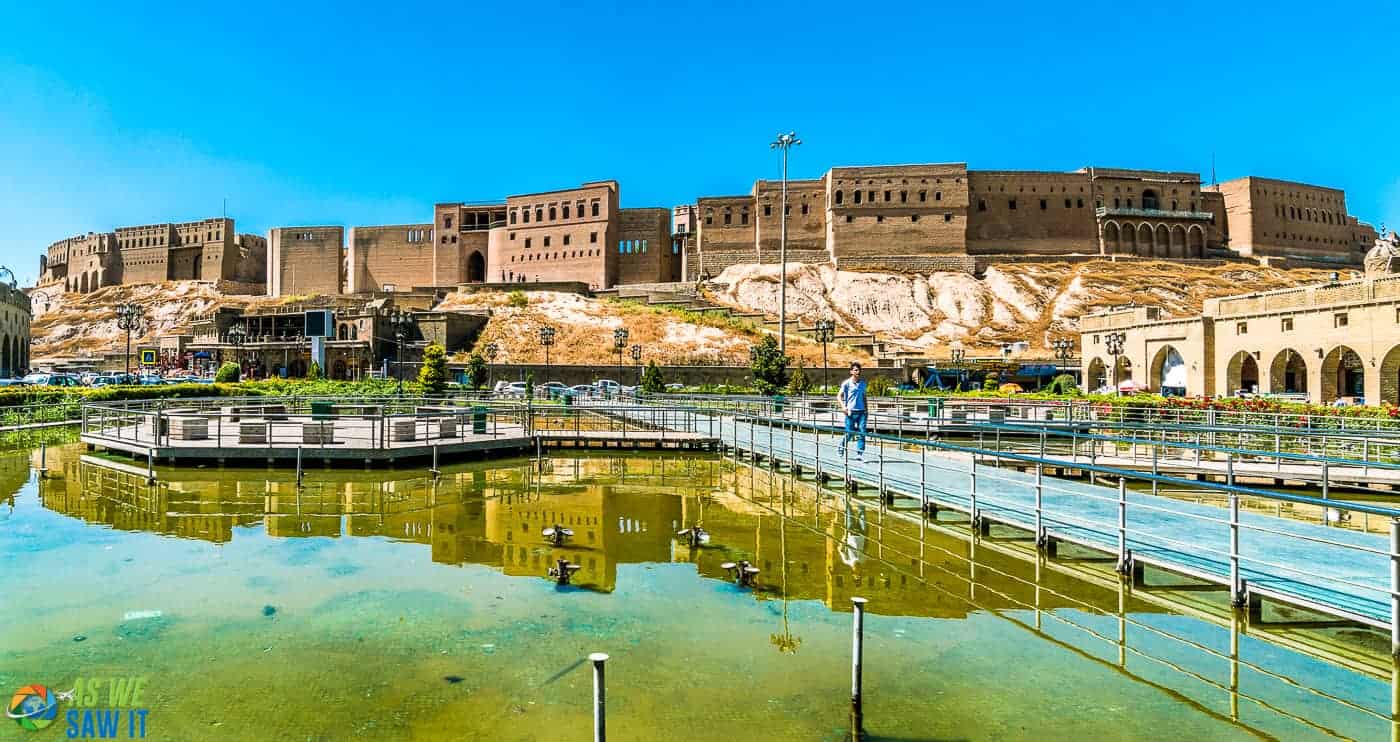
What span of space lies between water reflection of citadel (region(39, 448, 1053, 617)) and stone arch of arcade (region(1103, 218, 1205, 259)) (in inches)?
2783

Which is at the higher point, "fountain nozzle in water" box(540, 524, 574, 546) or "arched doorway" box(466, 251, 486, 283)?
"arched doorway" box(466, 251, 486, 283)

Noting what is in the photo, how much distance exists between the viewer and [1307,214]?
8381 cm

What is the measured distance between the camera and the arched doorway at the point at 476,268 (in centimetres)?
8406

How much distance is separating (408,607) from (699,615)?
3.01 metres

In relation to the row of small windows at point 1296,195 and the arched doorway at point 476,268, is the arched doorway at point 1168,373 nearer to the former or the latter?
the row of small windows at point 1296,195

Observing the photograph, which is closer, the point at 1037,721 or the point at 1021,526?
the point at 1037,721

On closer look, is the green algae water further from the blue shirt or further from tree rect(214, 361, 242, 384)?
tree rect(214, 361, 242, 384)

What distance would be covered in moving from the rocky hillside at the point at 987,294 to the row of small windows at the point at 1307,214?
8.61 m

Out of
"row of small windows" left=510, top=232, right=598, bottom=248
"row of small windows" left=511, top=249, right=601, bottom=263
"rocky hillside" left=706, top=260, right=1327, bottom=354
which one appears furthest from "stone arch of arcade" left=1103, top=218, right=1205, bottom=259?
"row of small windows" left=511, top=249, right=601, bottom=263

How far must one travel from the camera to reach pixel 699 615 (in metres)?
8.01

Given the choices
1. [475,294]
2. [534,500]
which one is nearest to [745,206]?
[475,294]

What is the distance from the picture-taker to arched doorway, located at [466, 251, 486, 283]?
84.1 m

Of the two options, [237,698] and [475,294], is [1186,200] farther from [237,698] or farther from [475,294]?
[237,698]

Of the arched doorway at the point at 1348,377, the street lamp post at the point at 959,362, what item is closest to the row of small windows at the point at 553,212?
the street lamp post at the point at 959,362
